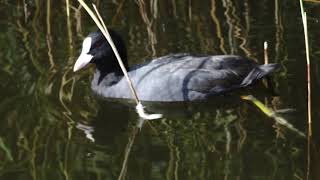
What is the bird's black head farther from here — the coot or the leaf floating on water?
the leaf floating on water

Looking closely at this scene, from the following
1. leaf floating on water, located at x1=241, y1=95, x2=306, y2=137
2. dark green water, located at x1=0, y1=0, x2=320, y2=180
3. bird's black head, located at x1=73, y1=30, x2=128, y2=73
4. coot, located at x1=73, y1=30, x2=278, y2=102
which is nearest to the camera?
dark green water, located at x1=0, y1=0, x2=320, y2=180

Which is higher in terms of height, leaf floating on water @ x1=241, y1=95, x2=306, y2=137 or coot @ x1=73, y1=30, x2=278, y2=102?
coot @ x1=73, y1=30, x2=278, y2=102

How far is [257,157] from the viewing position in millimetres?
5586

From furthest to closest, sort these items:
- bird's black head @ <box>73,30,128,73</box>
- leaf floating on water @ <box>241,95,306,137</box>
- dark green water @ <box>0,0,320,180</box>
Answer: bird's black head @ <box>73,30,128,73</box> → leaf floating on water @ <box>241,95,306,137</box> → dark green water @ <box>0,0,320,180</box>

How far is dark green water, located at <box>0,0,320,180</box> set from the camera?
5.55m

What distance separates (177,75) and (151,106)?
1.11 feet

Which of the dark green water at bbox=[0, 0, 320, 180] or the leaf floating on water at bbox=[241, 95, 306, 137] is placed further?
the leaf floating on water at bbox=[241, 95, 306, 137]

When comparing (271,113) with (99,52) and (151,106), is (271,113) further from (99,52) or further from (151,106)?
(99,52)

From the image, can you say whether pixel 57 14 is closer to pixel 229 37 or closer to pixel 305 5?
pixel 229 37

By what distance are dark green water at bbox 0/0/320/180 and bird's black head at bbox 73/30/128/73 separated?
0.24m

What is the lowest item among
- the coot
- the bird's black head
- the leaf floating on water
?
the leaf floating on water

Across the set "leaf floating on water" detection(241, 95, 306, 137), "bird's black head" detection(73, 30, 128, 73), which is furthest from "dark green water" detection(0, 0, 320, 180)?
"bird's black head" detection(73, 30, 128, 73)

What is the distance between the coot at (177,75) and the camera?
6.96m

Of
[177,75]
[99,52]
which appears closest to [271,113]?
[177,75]
